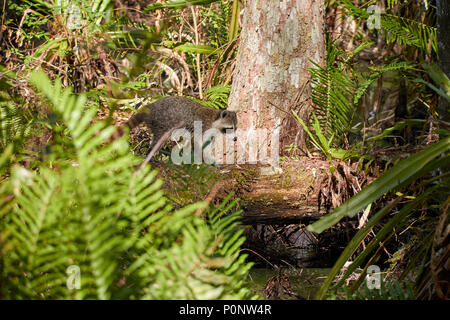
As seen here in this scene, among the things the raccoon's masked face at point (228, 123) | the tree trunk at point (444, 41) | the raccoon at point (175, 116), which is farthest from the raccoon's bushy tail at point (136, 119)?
the tree trunk at point (444, 41)

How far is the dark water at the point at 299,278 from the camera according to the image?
2680 mm

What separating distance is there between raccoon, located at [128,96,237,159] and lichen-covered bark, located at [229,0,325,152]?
1.31ft

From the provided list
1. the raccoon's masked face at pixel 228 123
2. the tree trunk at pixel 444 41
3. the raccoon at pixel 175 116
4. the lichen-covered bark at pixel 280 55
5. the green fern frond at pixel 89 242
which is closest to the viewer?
the green fern frond at pixel 89 242

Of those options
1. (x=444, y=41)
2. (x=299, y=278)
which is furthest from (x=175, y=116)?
(x=444, y=41)

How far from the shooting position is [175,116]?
173 inches

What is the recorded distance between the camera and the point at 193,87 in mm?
5953

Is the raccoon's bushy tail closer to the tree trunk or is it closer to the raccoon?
the raccoon

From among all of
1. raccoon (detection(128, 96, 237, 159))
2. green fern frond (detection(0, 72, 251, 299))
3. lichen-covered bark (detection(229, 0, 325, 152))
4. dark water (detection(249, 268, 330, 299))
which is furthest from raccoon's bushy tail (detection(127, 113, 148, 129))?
green fern frond (detection(0, 72, 251, 299))

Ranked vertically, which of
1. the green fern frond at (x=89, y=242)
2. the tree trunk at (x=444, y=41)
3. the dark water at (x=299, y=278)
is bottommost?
the dark water at (x=299, y=278)

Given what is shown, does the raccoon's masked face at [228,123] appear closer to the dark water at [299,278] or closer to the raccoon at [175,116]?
the raccoon at [175,116]

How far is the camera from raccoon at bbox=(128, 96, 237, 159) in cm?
411

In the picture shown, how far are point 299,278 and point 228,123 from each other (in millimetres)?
1695

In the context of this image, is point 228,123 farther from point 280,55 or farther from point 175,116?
point 280,55

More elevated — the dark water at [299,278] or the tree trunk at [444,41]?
the tree trunk at [444,41]
